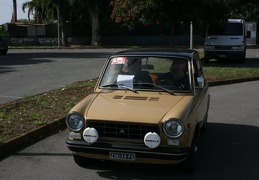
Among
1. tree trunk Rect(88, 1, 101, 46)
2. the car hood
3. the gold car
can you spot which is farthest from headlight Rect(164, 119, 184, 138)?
tree trunk Rect(88, 1, 101, 46)

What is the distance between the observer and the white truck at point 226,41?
19.6 m

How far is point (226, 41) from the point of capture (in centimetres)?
1969

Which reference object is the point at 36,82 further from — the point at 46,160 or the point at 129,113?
the point at 129,113

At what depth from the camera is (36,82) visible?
13.3 m

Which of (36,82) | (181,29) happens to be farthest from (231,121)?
(181,29)

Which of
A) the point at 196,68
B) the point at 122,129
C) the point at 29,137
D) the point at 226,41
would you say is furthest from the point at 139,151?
the point at 226,41

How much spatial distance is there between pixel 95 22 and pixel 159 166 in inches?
1401

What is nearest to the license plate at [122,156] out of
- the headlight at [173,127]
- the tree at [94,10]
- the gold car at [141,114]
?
the gold car at [141,114]

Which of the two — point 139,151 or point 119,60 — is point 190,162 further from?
point 119,60

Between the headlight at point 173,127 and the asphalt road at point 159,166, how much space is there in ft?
2.25

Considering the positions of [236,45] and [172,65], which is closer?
[172,65]

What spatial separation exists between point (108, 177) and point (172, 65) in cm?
193

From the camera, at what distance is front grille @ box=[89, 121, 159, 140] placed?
470cm

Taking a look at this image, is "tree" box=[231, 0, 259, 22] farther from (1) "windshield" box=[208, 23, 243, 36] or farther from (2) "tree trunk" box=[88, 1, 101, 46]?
(1) "windshield" box=[208, 23, 243, 36]
